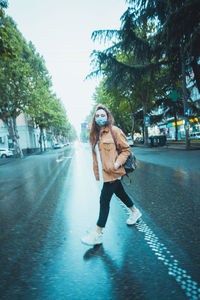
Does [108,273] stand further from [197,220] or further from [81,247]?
[197,220]

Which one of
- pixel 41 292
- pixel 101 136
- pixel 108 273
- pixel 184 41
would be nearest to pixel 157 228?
pixel 108 273

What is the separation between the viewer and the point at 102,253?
277cm

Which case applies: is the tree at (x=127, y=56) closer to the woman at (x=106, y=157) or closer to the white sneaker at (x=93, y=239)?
the woman at (x=106, y=157)

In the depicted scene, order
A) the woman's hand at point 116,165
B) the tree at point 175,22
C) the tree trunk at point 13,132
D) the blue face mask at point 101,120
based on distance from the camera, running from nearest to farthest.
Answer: the woman's hand at point 116,165 < the blue face mask at point 101,120 < the tree at point 175,22 < the tree trunk at point 13,132

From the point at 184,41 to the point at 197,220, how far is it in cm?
1162

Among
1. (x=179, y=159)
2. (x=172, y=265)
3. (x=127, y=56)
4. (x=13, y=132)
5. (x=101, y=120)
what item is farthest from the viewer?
(x=13, y=132)

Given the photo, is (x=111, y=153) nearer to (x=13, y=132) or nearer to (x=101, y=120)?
(x=101, y=120)

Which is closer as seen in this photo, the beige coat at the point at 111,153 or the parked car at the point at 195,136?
the beige coat at the point at 111,153

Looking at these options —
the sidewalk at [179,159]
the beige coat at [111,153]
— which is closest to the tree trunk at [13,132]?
the sidewalk at [179,159]

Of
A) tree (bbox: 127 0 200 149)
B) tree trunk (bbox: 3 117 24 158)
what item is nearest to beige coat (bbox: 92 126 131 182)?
tree (bbox: 127 0 200 149)

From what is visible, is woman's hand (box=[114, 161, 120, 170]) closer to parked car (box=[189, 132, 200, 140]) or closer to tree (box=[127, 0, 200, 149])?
tree (box=[127, 0, 200, 149])

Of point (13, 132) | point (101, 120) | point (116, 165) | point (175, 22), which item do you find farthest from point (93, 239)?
point (13, 132)

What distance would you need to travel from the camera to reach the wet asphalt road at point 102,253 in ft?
6.82

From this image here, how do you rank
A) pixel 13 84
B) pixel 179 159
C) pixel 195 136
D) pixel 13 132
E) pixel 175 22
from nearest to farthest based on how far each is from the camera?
pixel 175 22, pixel 179 159, pixel 13 84, pixel 13 132, pixel 195 136
